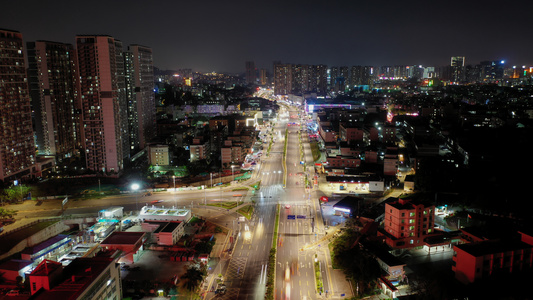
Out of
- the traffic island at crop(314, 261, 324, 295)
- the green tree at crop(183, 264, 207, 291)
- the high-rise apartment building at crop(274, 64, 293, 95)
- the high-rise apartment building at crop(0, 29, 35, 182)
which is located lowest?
the traffic island at crop(314, 261, 324, 295)

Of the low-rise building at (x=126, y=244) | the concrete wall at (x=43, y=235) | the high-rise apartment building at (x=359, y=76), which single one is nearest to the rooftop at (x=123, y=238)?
the low-rise building at (x=126, y=244)

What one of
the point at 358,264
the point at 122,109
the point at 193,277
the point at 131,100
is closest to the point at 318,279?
the point at 358,264

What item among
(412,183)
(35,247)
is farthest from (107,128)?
(412,183)

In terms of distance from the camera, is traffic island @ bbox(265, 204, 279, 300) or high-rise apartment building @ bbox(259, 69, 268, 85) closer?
traffic island @ bbox(265, 204, 279, 300)

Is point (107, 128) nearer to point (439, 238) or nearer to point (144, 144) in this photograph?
point (144, 144)

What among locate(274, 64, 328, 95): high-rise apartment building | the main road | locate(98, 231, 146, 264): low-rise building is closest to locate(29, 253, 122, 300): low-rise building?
locate(98, 231, 146, 264): low-rise building

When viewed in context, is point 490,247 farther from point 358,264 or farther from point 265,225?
point 265,225

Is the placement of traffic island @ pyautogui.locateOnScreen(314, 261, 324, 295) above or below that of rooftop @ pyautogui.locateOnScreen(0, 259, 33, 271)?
below

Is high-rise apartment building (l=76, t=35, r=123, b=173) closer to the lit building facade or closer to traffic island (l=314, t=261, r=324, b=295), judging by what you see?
the lit building facade
